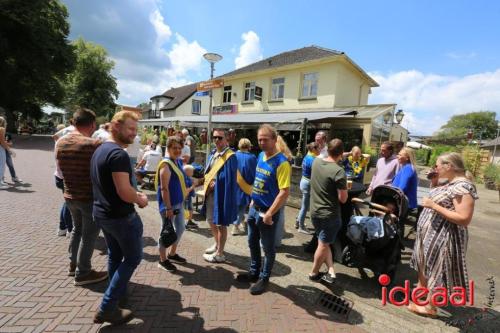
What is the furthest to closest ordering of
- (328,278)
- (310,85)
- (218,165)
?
(310,85), (218,165), (328,278)

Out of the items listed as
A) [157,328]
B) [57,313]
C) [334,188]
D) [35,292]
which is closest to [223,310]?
[157,328]

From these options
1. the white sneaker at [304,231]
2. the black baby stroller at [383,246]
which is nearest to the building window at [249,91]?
the white sneaker at [304,231]

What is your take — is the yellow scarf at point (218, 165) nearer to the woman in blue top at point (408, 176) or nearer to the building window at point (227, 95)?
the woman in blue top at point (408, 176)

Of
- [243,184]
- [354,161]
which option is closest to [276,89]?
[354,161]

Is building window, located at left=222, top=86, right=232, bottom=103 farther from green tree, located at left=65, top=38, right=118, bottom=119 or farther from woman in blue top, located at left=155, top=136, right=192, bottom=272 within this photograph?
green tree, located at left=65, top=38, right=118, bottom=119

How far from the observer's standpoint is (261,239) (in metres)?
3.12

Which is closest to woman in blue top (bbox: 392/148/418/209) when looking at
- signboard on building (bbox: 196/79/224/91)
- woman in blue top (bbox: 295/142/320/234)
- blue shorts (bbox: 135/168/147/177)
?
woman in blue top (bbox: 295/142/320/234)

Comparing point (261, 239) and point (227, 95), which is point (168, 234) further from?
point (227, 95)

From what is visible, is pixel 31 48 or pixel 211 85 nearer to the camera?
pixel 211 85

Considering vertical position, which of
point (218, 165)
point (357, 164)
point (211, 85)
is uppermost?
point (211, 85)

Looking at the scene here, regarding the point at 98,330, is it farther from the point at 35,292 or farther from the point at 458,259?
the point at 458,259

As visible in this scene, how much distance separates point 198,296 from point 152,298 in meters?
0.50

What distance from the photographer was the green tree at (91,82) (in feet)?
126

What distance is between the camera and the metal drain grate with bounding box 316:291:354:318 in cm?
289
